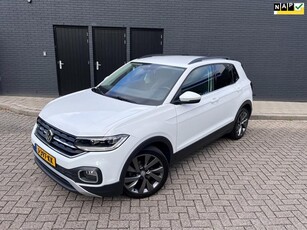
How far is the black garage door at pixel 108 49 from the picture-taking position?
7.95 m

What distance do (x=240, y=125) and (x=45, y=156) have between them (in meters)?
3.75

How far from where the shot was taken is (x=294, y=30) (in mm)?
8102

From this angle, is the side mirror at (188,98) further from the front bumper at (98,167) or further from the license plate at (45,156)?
the license plate at (45,156)

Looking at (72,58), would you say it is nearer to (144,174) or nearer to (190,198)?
(144,174)

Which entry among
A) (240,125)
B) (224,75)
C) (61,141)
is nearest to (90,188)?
(61,141)

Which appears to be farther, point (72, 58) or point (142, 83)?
point (72, 58)

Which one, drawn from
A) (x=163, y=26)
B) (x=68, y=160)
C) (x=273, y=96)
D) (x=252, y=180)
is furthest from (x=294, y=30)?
(x=68, y=160)

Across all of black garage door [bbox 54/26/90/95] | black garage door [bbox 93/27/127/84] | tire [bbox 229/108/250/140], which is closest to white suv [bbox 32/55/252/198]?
tire [bbox 229/108/250/140]

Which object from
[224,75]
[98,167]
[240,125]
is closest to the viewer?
[98,167]

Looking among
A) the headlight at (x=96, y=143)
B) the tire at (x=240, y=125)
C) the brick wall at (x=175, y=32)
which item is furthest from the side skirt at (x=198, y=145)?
the brick wall at (x=175, y=32)

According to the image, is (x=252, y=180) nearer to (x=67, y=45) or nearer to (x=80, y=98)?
(x=80, y=98)

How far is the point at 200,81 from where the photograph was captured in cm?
395

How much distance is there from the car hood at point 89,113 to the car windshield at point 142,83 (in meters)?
0.19

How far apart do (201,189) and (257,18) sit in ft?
21.3
